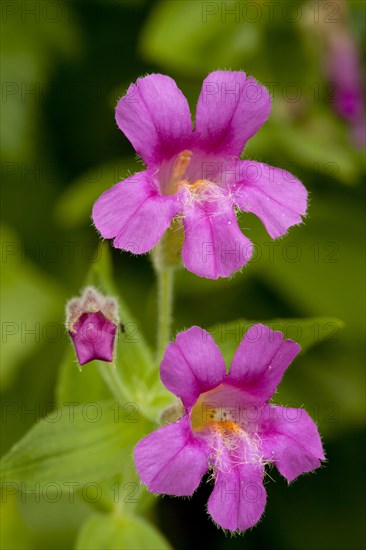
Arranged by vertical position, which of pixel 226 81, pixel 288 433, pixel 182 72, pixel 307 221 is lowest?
pixel 288 433

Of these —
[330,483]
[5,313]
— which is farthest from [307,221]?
[5,313]

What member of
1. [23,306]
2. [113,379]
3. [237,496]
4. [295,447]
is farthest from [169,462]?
[23,306]

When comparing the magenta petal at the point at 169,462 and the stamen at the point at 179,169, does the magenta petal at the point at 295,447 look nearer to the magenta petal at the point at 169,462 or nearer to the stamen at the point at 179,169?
the magenta petal at the point at 169,462

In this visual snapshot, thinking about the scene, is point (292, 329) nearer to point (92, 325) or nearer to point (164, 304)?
point (164, 304)

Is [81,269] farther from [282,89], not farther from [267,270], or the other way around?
[282,89]

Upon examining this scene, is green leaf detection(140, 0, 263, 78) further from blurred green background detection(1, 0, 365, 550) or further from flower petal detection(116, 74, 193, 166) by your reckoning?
flower petal detection(116, 74, 193, 166)

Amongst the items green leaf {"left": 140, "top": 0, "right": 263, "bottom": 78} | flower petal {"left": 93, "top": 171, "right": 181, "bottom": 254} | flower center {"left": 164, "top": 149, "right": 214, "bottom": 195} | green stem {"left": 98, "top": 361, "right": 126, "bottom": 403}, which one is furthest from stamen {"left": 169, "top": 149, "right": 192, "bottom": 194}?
green leaf {"left": 140, "top": 0, "right": 263, "bottom": 78}

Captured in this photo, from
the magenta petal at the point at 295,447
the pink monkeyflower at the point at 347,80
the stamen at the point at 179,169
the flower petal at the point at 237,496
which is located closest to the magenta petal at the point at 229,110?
the stamen at the point at 179,169
